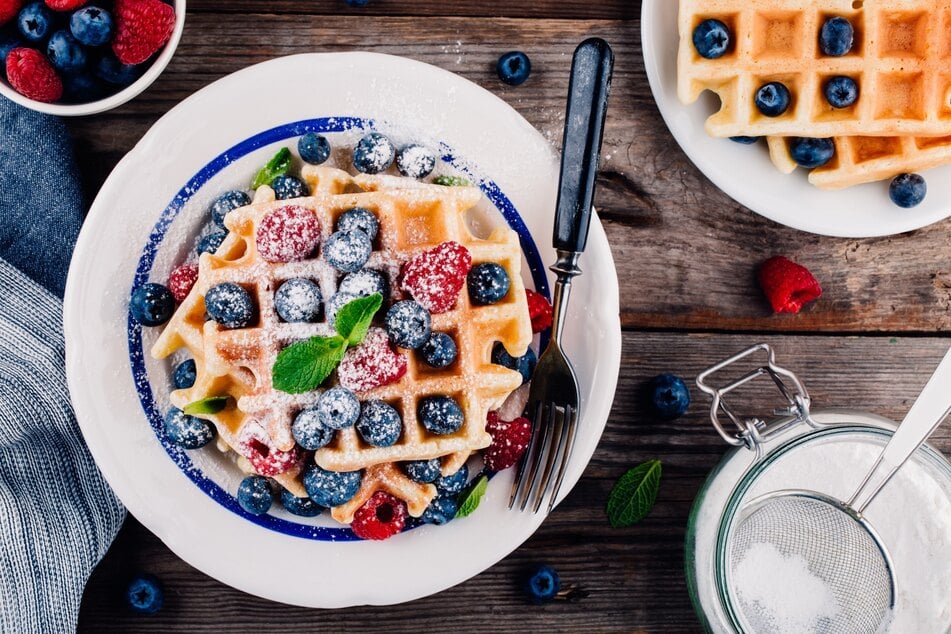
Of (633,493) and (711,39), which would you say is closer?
(711,39)

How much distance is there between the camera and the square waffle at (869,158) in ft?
5.47

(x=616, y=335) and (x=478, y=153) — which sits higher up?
(x=478, y=153)

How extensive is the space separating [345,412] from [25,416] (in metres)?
0.76

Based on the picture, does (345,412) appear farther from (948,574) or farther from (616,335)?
(948,574)

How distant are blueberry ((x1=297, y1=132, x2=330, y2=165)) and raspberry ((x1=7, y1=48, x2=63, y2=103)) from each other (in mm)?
448

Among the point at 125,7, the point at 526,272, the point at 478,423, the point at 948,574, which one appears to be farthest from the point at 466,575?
the point at 125,7

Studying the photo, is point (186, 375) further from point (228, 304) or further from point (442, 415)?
point (442, 415)

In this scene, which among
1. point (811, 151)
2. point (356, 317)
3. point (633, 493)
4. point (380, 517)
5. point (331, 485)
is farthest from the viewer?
point (633, 493)

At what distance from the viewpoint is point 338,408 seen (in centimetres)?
138

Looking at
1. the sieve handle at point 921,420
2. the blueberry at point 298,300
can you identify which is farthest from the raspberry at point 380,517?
the sieve handle at point 921,420

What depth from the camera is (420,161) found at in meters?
1.58

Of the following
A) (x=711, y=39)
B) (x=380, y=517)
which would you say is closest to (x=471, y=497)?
(x=380, y=517)

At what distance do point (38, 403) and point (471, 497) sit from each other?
89 cm

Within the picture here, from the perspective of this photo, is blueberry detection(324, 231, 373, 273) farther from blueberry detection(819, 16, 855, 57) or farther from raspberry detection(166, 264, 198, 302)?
blueberry detection(819, 16, 855, 57)
